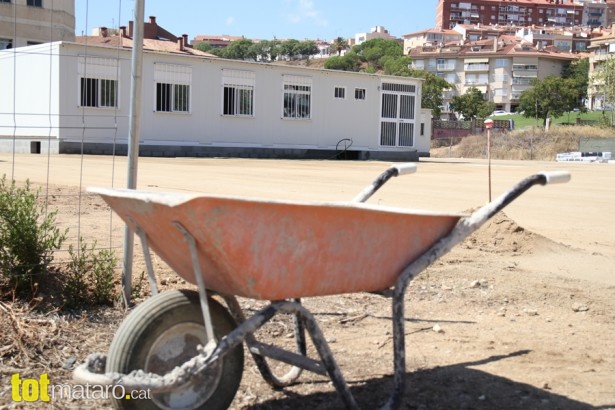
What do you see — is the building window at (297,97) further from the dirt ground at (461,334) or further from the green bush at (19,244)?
the green bush at (19,244)

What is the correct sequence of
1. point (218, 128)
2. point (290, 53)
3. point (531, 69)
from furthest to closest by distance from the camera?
point (290, 53) → point (531, 69) → point (218, 128)

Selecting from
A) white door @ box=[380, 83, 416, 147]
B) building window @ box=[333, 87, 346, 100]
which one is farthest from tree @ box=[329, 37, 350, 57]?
building window @ box=[333, 87, 346, 100]

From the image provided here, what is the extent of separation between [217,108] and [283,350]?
30.2 meters

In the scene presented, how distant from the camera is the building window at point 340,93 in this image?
37.1 meters

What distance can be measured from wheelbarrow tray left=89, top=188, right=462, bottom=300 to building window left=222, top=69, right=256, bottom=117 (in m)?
30.4

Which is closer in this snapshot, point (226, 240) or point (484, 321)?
point (226, 240)

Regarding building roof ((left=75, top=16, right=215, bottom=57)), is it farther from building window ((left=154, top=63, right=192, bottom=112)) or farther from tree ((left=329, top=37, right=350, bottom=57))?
tree ((left=329, top=37, right=350, bottom=57))

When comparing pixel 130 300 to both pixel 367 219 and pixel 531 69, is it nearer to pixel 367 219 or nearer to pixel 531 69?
pixel 367 219

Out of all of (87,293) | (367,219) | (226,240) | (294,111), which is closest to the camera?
(226,240)

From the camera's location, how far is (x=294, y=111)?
35844mm

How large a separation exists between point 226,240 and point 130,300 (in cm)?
220

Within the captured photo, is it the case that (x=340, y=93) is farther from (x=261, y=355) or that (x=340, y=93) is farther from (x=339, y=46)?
(x=339, y=46)

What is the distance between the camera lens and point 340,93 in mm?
37344

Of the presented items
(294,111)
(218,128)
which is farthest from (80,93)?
(294,111)
